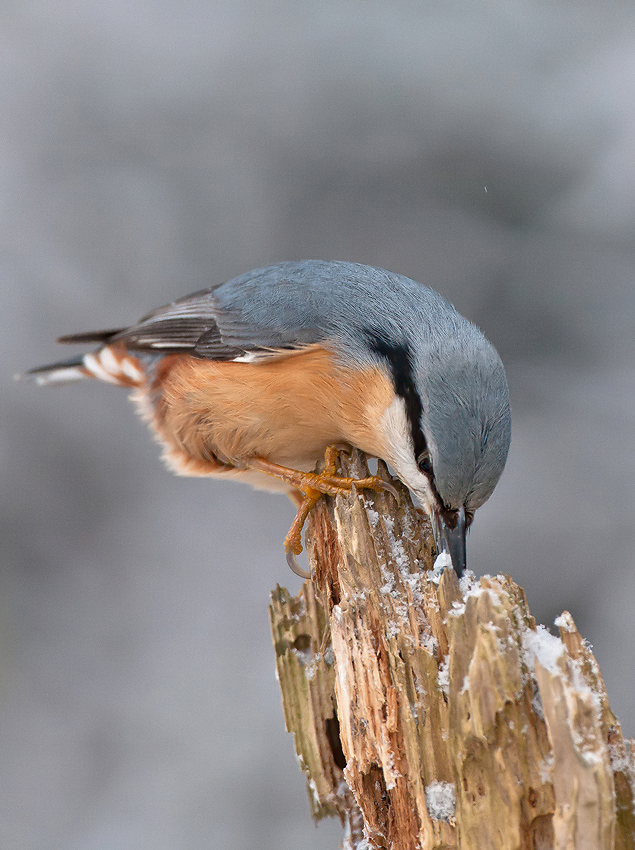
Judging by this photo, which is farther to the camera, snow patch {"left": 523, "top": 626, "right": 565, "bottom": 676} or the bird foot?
the bird foot

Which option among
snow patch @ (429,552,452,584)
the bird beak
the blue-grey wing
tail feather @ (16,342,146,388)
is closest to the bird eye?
the bird beak

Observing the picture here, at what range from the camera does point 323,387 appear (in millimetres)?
2244

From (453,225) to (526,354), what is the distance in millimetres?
648

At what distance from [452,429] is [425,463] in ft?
0.47

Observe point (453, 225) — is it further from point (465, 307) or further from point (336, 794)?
point (336, 794)

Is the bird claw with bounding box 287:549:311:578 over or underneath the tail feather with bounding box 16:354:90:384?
underneath

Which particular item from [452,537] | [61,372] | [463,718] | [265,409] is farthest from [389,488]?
[61,372]

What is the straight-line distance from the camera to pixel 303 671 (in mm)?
1947

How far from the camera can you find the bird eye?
6.29 feet

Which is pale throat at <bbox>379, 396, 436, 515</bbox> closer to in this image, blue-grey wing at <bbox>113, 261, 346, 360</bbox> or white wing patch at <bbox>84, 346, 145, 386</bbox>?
blue-grey wing at <bbox>113, 261, 346, 360</bbox>

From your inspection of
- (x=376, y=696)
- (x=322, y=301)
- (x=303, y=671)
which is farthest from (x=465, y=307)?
(x=376, y=696)

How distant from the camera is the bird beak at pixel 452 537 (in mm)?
1813

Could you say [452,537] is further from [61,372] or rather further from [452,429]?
[61,372]

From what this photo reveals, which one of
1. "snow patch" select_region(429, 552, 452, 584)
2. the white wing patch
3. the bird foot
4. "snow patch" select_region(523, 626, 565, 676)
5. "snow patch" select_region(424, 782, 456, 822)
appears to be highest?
the white wing patch
